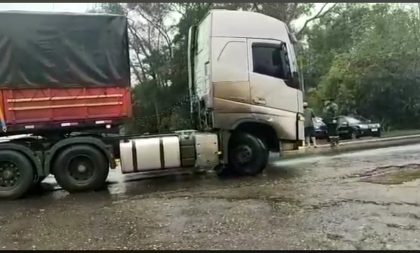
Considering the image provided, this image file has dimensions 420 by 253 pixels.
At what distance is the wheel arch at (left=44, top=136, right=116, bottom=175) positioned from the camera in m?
8.89

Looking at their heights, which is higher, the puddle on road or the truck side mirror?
the truck side mirror

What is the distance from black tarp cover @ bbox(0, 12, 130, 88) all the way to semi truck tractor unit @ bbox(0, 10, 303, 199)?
17mm

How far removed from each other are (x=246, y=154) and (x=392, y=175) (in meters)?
2.88

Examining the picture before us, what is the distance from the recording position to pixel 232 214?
6.66 m

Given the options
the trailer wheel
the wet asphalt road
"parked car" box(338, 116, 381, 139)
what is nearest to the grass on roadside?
"parked car" box(338, 116, 381, 139)

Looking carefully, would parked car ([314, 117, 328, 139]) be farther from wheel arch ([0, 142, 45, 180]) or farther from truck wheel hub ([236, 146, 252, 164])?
wheel arch ([0, 142, 45, 180])

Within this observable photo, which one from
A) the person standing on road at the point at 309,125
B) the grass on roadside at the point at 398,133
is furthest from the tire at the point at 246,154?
the grass on roadside at the point at 398,133

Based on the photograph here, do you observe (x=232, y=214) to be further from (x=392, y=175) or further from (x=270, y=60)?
(x=270, y=60)

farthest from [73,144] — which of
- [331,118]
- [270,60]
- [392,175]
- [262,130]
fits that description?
[331,118]

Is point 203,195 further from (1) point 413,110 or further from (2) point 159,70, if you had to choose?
(1) point 413,110

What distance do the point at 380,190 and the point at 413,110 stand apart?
20431 mm

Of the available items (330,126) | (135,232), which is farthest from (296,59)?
(330,126)

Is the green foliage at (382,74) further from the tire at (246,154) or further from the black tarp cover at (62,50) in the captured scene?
the black tarp cover at (62,50)

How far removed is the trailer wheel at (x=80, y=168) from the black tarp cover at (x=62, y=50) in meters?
1.22
